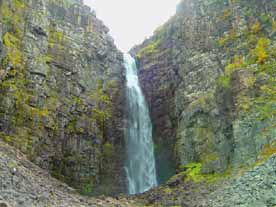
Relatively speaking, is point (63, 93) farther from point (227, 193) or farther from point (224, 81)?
point (227, 193)

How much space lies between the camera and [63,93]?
99.5ft

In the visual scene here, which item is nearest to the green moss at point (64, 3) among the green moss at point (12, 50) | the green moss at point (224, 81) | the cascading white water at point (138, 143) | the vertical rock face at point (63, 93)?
the vertical rock face at point (63, 93)

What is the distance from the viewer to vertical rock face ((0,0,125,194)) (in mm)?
26766

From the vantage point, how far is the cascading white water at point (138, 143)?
3097 centimetres

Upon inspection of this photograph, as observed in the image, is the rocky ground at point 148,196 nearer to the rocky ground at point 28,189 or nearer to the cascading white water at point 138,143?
the rocky ground at point 28,189

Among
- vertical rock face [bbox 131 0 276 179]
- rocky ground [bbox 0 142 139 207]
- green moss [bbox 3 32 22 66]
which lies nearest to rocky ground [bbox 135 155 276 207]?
vertical rock face [bbox 131 0 276 179]

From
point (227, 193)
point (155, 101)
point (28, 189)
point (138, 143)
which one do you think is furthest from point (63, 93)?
point (227, 193)

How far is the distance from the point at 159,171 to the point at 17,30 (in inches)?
550

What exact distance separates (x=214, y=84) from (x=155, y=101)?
698 centimetres

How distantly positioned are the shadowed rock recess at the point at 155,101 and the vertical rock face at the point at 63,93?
0.08 m

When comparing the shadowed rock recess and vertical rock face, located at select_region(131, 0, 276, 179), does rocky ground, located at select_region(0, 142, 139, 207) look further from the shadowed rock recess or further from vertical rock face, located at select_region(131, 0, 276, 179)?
vertical rock face, located at select_region(131, 0, 276, 179)

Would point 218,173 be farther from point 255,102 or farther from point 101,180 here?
point 101,180

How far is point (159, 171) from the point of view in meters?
31.7

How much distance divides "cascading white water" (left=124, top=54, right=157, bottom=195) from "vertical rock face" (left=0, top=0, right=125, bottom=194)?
70 centimetres
